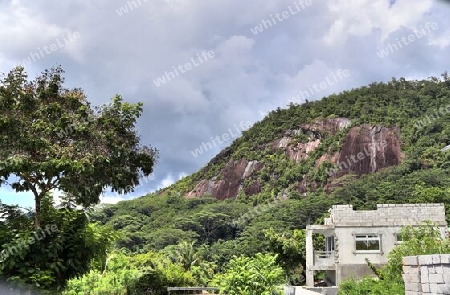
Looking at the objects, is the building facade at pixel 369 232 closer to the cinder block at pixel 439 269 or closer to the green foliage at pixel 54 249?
the green foliage at pixel 54 249

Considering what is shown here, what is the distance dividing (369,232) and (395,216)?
4.36 feet

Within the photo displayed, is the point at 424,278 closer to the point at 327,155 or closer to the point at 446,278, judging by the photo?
the point at 446,278

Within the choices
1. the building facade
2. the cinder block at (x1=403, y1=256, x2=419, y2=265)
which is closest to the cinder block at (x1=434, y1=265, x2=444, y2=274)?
the cinder block at (x1=403, y1=256, x2=419, y2=265)

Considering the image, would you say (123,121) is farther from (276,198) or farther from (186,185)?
(186,185)

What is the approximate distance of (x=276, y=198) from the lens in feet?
233

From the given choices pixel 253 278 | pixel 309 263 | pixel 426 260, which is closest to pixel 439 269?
pixel 426 260

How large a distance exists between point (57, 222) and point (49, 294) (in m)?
1.74

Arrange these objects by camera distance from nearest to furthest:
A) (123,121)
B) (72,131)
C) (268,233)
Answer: (72,131)
(123,121)
(268,233)

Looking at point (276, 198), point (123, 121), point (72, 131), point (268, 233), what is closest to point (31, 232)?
point (72, 131)

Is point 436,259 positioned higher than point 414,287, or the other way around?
point 436,259

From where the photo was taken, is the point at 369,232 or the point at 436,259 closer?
the point at 436,259

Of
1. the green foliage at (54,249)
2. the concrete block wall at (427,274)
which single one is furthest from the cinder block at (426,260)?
the green foliage at (54,249)

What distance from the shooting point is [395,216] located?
19.3 meters

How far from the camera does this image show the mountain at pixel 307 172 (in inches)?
1863
